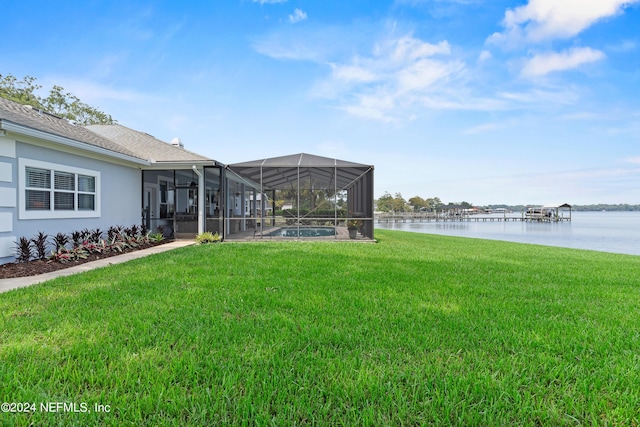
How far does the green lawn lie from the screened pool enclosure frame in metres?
7.73

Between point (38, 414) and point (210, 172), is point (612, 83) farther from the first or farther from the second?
point (38, 414)

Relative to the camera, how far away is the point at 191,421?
69.2 inches

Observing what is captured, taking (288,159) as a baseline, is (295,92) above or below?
above

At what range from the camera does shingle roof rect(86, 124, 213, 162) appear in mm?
12062

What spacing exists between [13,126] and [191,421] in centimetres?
769

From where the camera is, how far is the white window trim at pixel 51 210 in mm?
7086

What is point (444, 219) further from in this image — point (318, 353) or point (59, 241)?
point (318, 353)

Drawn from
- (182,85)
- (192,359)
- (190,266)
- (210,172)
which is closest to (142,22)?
(182,85)

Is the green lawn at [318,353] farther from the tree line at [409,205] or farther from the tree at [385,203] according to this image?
the tree at [385,203]

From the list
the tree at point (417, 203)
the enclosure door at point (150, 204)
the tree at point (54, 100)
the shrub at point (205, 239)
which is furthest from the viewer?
the tree at point (417, 203)

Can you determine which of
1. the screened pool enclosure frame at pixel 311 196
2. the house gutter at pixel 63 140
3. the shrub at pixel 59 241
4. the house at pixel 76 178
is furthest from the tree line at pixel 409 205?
the shrub at pixel 59 241

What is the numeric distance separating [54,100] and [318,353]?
3874 centimetres

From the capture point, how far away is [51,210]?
26.3ft

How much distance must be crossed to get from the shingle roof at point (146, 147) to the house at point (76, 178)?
0.11 ft
